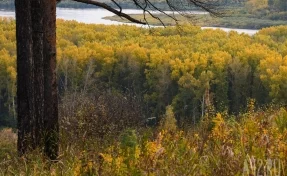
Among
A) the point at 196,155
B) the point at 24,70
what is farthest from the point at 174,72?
the point at 196,155

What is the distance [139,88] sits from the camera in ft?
A: 165

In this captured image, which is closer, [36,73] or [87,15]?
[36,73]

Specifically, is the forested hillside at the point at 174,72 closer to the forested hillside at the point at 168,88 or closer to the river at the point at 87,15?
the forested hillside at the point at 168,88

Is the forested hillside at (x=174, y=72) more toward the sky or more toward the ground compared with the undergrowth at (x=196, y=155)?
more toward the ground

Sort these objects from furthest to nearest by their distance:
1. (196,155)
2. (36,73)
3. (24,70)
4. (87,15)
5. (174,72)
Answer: (87,15), (174,72), (36,73), (24,70), (196,155)

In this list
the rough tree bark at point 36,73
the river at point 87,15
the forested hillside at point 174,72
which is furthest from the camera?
the river at point 87,15

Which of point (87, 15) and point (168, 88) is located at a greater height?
point (87, 15)

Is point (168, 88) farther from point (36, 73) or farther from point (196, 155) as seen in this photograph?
point (196, 155)

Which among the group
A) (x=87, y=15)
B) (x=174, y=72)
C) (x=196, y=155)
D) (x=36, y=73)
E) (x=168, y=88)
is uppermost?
(x=196, y=155)

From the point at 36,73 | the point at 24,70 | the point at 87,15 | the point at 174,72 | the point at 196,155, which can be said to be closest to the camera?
the point at 196,155

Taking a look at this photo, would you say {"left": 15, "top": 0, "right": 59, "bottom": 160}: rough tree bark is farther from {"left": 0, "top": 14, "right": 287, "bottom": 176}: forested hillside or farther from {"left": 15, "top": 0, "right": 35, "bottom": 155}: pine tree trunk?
{"left": 0, "top": 14, "right": 287, "bottom": 176}: forested hillside

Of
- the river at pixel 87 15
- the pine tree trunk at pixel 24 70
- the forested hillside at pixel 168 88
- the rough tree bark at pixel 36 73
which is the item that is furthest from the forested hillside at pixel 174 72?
the pine tree trunk at pixel 24 70

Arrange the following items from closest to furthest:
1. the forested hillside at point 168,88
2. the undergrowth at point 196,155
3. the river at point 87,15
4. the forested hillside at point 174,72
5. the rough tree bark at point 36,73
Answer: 1. the undergrowth at point 196,155
2. the forested hillside at point 168,88
3. the rough tree bark at point 36,73
4. the forested hillside at point 174,72
5. the river at point 87,15

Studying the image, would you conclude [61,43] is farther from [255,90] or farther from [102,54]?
[255,90]
